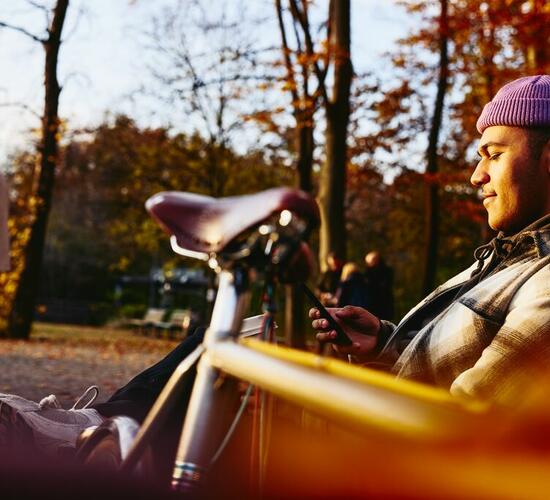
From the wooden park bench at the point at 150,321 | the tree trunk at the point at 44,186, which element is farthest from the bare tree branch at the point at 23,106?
the wooden park bench at the point at 150,321

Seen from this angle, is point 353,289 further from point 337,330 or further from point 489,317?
point 489,317

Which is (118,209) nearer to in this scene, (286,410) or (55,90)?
(55,90)

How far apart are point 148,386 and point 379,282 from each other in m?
12.0

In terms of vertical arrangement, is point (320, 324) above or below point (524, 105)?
below

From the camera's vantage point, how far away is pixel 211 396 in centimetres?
162

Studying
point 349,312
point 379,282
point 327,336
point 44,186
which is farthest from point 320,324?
point 44,186

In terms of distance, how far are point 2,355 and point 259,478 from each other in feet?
46.1

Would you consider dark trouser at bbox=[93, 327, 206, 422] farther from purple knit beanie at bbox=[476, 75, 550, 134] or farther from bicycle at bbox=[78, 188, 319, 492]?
purple knit beanie at bbox=[476, 75, 550, 134]

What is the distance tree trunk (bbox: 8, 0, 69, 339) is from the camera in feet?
58.5

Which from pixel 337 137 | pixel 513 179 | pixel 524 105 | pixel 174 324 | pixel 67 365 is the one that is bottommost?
pixel 174 324

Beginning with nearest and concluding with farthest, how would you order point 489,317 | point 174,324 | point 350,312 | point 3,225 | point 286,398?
point 286,398
point 489,317
point 350,312
point 3,225
point 174,324

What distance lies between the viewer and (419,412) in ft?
3.29

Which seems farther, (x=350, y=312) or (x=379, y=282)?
(x=379, y=282)

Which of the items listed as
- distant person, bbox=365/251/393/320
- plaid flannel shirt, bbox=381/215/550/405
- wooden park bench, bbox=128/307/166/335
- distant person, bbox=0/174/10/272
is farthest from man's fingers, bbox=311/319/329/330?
wooden park bench, bbox=128/307/166/335
